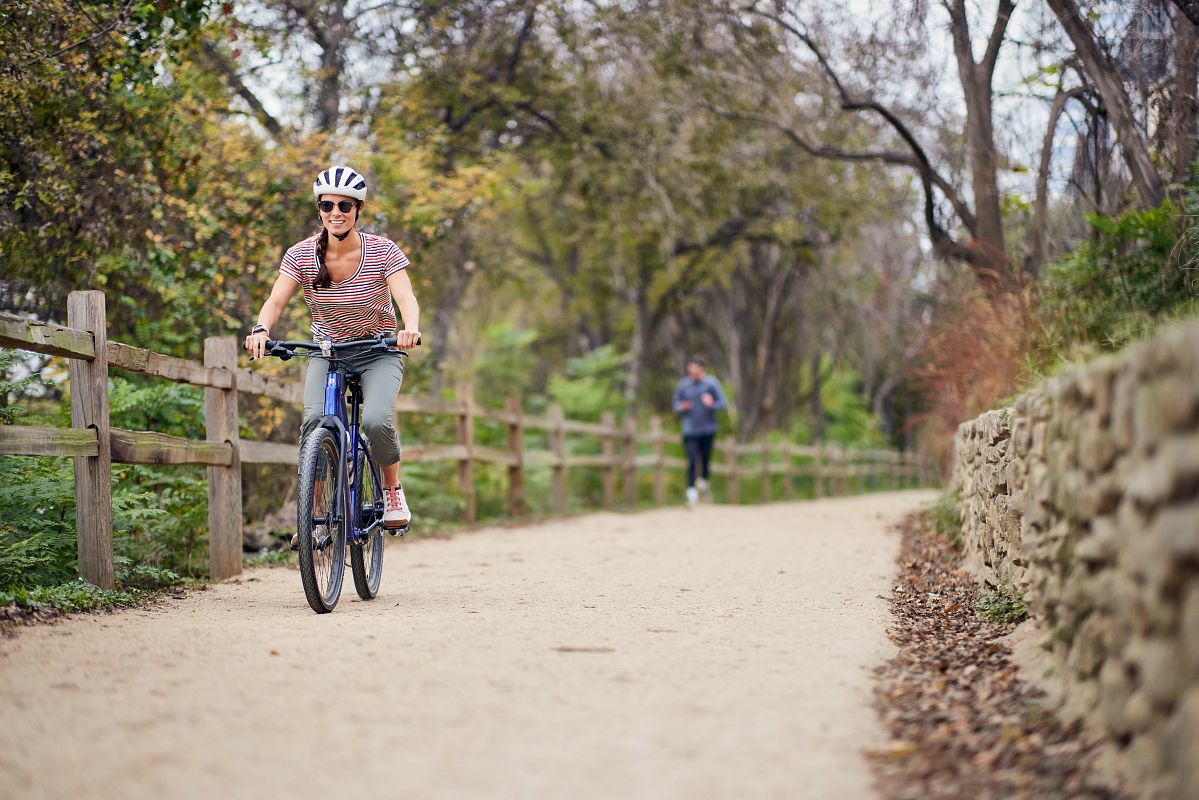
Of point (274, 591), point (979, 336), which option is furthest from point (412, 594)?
point (979, 336)

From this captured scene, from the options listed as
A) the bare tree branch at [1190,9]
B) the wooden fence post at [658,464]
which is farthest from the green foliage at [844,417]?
the bare tree branch at [1190,9]

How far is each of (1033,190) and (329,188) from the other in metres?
8.26

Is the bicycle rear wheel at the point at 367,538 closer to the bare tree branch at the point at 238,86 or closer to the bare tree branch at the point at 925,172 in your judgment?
the bare tree branch at the point at 238,86

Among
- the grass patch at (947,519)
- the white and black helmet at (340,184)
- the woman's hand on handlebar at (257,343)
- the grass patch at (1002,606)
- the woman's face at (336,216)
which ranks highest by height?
the white and black helmet at (340,184)

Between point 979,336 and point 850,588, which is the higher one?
point 979,336

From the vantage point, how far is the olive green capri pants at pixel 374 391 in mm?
5895

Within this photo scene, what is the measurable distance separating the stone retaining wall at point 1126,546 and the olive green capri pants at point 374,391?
2.95 m

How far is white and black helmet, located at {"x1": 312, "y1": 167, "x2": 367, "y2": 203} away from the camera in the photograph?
5.84 metres

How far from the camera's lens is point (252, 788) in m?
2.95

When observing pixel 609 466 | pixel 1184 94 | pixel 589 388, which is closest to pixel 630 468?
pixel 609 466

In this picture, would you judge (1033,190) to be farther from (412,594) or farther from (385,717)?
(385,717)

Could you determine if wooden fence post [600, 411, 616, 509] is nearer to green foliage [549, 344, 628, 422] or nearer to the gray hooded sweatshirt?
the gray hooded sweatshirt

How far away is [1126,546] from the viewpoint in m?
3.05

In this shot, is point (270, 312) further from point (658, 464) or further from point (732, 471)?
point (732, 471)
